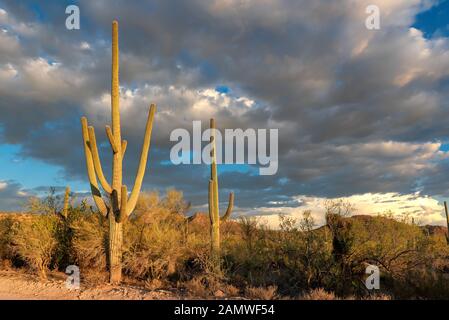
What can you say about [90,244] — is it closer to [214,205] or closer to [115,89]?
[214,205]

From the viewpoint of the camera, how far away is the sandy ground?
11.4m

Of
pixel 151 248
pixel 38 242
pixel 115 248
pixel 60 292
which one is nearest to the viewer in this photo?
pixel 60 292

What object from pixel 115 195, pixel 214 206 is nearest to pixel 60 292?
pixel 115 195

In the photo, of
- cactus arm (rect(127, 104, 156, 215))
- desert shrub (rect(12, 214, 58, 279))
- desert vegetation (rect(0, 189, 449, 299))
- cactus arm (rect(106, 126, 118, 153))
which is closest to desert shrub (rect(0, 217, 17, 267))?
desert vegetation (rect(0, 189, 449, 299))

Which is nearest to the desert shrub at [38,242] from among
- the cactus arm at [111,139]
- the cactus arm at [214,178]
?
the cactus arm at [111,139]

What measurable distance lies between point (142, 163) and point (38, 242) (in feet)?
17.6

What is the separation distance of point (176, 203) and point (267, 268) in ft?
25.9

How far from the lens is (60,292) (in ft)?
40.9

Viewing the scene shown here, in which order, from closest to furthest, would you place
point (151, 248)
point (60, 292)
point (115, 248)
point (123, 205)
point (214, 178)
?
point (60, 292), point (123, 205), point (115, 248), point (151, 248), point (214, 178)

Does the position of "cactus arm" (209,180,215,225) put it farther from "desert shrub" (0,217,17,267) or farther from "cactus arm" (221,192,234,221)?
Answer: "desert shrub" (0,217,17,267)
